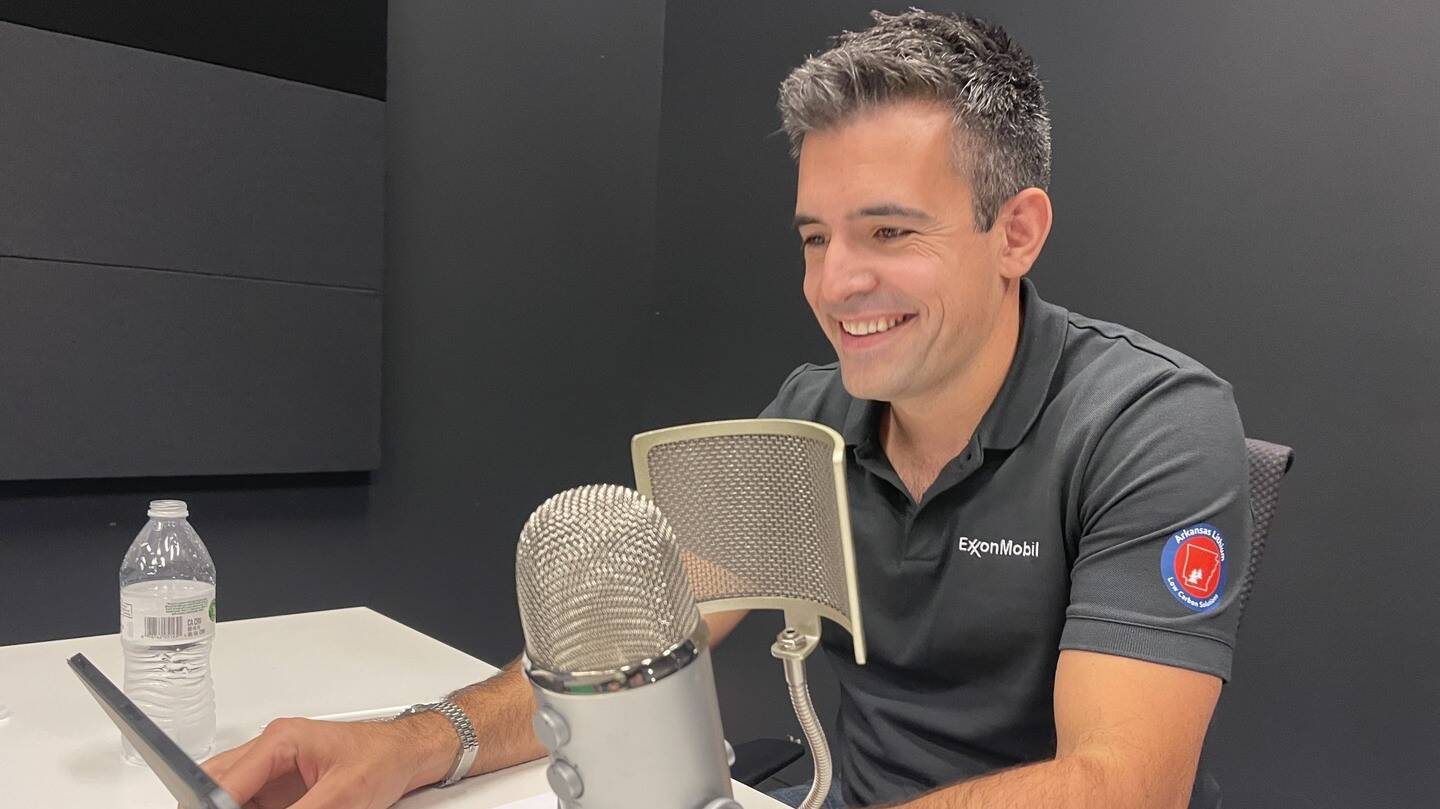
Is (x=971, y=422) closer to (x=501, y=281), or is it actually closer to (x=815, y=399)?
(x=815, y=399)

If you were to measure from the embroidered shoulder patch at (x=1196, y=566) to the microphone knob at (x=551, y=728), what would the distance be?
0.68 meters

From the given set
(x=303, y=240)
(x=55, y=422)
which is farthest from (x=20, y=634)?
(x=303, y=240)

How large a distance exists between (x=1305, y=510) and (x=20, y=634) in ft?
8.21

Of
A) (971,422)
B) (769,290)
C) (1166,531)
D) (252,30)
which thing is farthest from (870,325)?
(252,30)

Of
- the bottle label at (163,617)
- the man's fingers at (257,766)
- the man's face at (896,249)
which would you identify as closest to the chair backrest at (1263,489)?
the man's face at (896,249)

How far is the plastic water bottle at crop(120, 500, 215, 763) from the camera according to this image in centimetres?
109

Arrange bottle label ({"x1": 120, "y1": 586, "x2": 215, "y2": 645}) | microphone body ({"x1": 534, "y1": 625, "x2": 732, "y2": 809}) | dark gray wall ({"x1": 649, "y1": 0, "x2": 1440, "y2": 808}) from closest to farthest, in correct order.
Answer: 1. microphone body ({"x1": 534, "y1": 625, "x2": 732, "y2": 809})
2. bottle label ({"x1": 120, "y1": 586, "x2": 215, "y2": 645})
3. dark gray wall ({"x1": 649, "y1": 0, "x2": 1440, "y2": 808})

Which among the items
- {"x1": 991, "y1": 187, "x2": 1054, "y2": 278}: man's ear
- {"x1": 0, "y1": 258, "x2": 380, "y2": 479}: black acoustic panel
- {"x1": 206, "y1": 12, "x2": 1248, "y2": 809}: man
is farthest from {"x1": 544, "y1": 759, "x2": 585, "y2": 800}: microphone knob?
{"x1": 0, "y1": 258, "x2": 380, "y2": 479}: black acoustic panel

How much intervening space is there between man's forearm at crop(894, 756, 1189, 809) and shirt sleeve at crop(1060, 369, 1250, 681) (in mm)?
128

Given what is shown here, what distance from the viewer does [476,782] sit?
1.01 meters

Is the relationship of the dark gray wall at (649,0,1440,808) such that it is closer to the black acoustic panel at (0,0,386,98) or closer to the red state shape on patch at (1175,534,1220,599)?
the red state shape on patch at (1175,534,1220,599)

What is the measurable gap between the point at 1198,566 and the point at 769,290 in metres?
1.82

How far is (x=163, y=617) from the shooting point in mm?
1081

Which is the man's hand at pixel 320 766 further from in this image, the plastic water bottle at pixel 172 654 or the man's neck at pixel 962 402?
the man's neck at pixel 962 402
